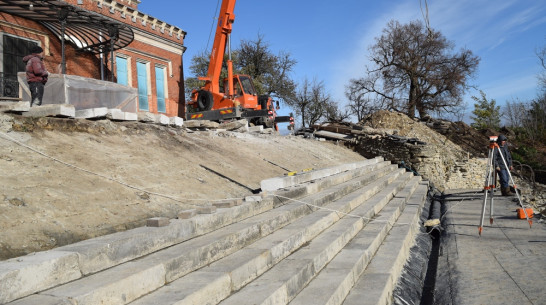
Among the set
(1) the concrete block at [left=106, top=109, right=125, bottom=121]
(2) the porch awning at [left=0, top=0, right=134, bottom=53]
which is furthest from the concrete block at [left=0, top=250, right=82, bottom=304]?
(2) the porch awning at [left=0, top=0, right=134, bottom=53]

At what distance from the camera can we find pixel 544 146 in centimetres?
2962

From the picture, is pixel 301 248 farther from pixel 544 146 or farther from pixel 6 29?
pixel 544 146

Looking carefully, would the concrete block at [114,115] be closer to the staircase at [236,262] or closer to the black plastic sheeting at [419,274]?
the staircase at [236,262]

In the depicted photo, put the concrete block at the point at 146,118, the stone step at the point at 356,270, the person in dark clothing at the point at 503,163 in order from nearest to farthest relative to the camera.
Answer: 1. the stone step at the point at 356,270
2. the concrete block at the point at 146,118
3. the person in dark clothing at the point at 503,163

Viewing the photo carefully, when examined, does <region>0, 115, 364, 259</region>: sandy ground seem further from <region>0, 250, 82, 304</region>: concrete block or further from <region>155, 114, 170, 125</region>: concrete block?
<region>0, 250, 82, 304</region>: concrete block

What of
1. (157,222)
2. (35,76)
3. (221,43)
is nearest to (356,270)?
(157,222)

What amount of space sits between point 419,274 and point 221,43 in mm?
13665

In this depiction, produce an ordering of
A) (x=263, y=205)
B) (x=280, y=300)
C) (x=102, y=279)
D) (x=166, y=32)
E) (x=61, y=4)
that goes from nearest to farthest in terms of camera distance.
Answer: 1. (x=102, y=279)
2. (x=280, y=300)
3. (x=263, y=205)
4. (x=61, y=4)
5. (x=166, y=32)

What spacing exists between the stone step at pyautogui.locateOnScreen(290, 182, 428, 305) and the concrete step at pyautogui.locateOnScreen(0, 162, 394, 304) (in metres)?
0.74

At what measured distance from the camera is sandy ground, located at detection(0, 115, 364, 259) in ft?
9.62

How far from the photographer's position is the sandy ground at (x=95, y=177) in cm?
293

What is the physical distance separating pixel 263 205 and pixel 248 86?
13.0m

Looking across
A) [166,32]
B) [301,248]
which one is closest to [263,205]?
[301,248]

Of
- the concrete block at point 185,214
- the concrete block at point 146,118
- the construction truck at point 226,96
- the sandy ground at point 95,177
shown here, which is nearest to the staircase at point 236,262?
the concrete block at point 185,214
